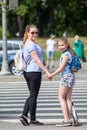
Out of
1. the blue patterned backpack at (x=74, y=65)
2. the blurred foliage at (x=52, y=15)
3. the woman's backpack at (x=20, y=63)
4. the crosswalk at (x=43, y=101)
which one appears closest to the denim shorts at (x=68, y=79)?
the blue patterned backpack at (x=74, y=65)

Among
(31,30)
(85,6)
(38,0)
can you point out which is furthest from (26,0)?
(31,30)

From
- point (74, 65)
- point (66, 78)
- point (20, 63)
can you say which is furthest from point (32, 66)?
point (74, 65)

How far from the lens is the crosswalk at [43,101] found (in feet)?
40.5

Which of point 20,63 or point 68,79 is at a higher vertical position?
point 20,63

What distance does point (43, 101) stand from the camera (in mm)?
15281

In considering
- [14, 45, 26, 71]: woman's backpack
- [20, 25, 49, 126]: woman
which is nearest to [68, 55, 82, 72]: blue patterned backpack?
[20, 25, 49, 126]: woman

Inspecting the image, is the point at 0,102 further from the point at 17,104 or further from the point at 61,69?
the point at 61,69

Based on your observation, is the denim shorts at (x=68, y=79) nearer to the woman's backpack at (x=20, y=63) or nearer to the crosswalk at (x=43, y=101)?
the woman's backpack at (x=20, y=63)

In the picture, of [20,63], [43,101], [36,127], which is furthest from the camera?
[43,101]

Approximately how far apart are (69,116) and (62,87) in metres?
0.54

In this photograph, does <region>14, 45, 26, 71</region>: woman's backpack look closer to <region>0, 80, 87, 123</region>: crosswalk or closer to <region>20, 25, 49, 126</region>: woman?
<region>20, 25, 49, 126</region>: woman

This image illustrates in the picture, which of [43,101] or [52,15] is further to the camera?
[52,15]

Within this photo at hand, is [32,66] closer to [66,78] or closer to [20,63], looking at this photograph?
[20,63]

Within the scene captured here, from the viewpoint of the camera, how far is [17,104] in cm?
1467
